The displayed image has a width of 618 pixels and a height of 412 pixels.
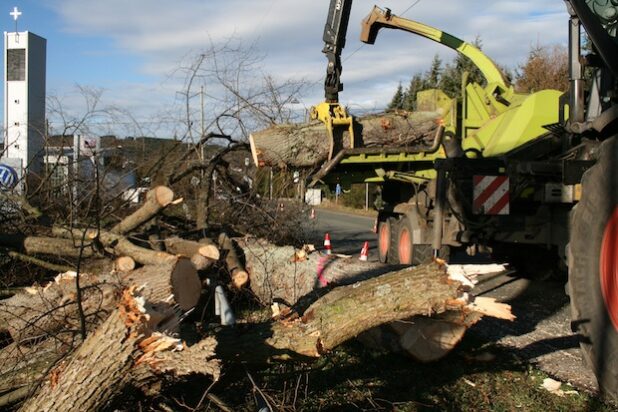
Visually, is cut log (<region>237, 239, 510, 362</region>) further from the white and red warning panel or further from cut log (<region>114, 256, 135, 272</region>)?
cut log (<region>114, 256, 135, 272</region>)

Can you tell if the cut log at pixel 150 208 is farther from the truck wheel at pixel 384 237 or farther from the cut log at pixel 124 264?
the truck wheel at pixel 384 237

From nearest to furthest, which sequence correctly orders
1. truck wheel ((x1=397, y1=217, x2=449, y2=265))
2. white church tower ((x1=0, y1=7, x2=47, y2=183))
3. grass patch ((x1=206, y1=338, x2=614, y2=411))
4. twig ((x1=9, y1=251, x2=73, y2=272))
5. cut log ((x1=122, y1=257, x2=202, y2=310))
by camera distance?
grass patch ((x1=206, y1=338, x2=614, y2=411))
cut log ((x1=122, y1=257, x2=202, y2=310))
twig ((x1=9, y1=251, x2=73, y2=272))
truck wheel ((x1=397, y1=217, x2=449, y2=265))
white church tower ((x1=0, y1=7, x2=47, y2=183))

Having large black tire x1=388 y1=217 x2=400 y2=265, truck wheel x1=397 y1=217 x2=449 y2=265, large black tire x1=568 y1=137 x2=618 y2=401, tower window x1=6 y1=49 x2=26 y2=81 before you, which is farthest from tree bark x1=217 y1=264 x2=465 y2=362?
tower window x1=6 y1=49 x2=26 y2=81

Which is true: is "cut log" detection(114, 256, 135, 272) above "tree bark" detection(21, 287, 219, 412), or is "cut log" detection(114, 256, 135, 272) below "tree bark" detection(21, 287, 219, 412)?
above

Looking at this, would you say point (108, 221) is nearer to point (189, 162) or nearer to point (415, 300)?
point (189, 162)

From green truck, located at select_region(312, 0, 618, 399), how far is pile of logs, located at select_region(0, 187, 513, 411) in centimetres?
64

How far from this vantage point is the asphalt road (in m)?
4.89

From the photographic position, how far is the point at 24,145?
8945mm

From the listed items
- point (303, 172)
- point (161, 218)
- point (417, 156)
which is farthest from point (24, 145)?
point (417, 156)

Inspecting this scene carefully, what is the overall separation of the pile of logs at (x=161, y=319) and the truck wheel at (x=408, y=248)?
2225 millimetres

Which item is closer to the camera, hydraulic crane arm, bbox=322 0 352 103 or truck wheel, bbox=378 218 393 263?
hydraulic crane arm, bbox=322 0 352 103

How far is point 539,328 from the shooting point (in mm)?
6020

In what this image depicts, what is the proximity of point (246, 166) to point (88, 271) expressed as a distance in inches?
114

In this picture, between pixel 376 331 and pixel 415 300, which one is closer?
pixel 415 300
